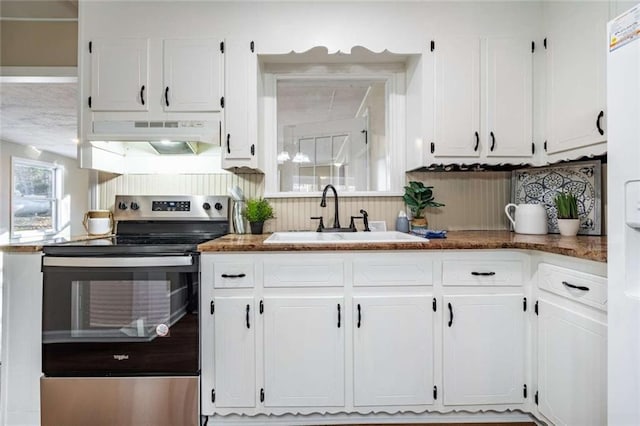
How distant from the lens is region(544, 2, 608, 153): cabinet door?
161cm

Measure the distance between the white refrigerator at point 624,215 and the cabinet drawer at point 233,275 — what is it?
1.38 m

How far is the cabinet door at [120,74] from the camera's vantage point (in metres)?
2.00

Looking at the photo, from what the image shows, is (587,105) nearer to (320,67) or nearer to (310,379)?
(320,67)

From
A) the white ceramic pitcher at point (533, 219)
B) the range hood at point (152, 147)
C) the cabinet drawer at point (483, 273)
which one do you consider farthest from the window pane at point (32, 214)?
the white ceramic pitcher at point (533, 219)

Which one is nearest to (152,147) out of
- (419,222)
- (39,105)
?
(419,222)

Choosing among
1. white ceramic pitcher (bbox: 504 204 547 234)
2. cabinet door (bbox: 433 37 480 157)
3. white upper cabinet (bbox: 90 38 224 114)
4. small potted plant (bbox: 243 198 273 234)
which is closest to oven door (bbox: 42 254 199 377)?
small potted plant (bbox: 243 198 273 234)

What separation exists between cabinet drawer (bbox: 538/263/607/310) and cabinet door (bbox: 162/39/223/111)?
1.90 m

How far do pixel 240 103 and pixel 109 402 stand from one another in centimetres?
165

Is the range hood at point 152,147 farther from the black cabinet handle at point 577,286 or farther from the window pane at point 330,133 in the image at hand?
the black cabinet handle at point 577,286

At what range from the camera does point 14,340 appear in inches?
65.3

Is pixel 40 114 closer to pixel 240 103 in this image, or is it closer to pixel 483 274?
pixel 240 103

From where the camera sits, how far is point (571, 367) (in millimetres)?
1382

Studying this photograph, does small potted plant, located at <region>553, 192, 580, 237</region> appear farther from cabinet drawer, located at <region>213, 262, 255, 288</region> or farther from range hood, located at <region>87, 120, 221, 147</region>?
range hood, located at <region>87, 120, 221, 147</region>

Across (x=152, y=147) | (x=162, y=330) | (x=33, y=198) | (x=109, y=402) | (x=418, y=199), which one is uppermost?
(x=152, y=147)
